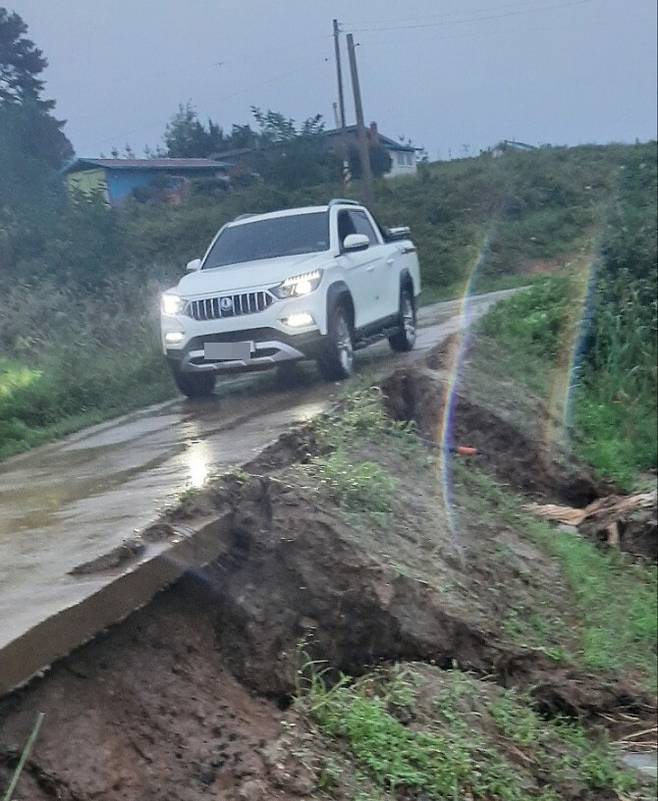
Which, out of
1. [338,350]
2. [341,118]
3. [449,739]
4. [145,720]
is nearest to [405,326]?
[338,350]

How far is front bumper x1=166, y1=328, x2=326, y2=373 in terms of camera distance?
32.8 feet

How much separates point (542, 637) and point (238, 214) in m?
7.55

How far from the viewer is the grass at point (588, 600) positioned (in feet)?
21.1

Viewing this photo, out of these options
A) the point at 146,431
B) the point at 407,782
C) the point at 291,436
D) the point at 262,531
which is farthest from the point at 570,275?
the point at 407,782

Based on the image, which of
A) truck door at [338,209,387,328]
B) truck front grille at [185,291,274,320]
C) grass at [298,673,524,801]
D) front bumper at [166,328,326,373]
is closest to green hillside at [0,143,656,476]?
truck door at [338,209,387,328]

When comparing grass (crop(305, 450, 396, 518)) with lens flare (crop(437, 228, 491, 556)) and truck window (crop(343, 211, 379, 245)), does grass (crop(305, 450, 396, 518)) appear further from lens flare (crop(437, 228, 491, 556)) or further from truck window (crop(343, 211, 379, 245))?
truck window (crop(343, 211, 379, 245))

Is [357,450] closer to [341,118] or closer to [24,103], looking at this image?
[24,103]

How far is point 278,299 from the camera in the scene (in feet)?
33.0

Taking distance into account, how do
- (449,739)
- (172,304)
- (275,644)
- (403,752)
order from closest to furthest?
(403,752)
(449,739)
(275,644)
(172,304)

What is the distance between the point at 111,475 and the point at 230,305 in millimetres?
3099

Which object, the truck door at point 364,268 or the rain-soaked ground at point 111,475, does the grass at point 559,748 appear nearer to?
the rain-soaked ground at point 111,475

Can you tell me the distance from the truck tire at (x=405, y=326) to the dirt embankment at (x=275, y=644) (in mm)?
4821

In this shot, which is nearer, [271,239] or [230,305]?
[230,305]

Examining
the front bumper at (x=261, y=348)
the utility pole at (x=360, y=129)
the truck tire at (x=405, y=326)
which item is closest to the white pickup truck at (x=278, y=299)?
the front bumper at (x=261, y=348)
